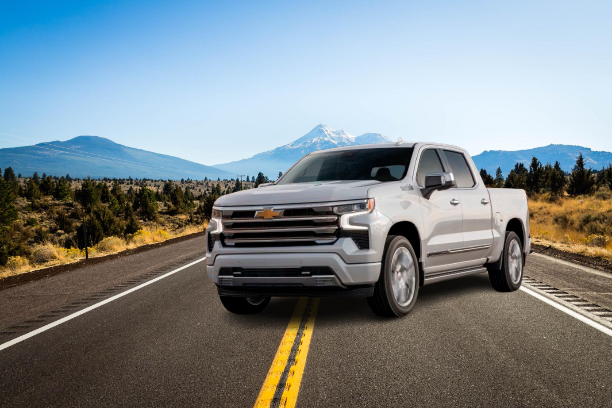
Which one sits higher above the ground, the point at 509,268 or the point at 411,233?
the point at 411,233

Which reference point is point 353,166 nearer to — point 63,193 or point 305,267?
point 305,267

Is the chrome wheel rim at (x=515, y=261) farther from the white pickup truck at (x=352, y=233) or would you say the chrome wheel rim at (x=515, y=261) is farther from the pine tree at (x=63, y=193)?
the pine tree at (x=63, y=193)

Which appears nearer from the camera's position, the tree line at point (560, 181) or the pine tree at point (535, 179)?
the tree line at point (560, 181)

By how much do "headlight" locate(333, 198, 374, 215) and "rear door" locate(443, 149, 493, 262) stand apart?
2.19m

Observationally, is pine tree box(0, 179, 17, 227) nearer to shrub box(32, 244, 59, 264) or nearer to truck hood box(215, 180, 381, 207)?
shrub box(32, 244, 59, 264)

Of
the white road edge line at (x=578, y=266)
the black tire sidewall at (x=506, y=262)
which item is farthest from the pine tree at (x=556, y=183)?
the black tire sidewall at (x=506, y=262)

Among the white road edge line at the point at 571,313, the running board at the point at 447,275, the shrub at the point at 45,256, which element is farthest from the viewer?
the shrub at the point at 45,256

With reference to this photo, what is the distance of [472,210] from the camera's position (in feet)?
24.5

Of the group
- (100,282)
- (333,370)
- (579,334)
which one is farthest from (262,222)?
(100,282)

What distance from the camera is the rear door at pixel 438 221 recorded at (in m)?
6.50

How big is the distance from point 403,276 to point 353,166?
5.87ft

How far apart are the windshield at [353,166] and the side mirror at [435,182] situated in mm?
363

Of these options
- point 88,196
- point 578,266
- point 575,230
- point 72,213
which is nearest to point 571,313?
point 578,266

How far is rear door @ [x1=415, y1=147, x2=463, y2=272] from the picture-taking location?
256 inches
